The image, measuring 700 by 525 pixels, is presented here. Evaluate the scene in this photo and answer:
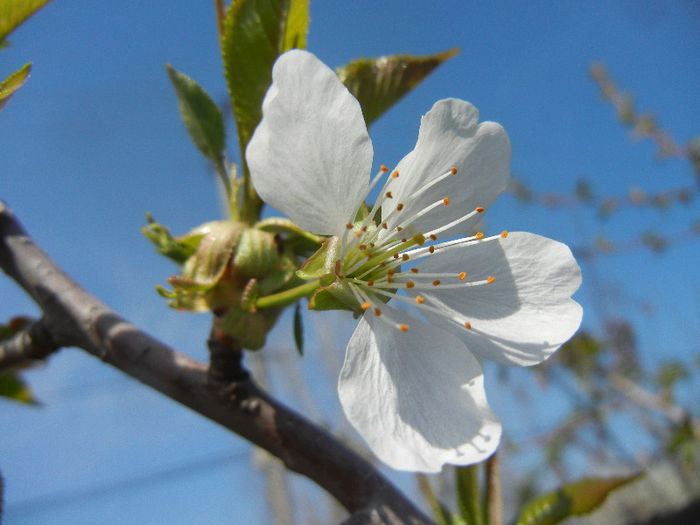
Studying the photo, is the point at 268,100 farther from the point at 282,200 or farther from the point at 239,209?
the point at 239,209

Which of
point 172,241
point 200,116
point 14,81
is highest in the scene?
point 14,81

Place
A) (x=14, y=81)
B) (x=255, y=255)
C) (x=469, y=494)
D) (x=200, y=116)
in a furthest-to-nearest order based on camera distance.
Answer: (x=469, y=494)
(x=200, y=116)
(x=255, y=255)
(x=14, y=81)

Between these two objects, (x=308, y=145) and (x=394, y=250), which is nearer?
(x=308, y=145)

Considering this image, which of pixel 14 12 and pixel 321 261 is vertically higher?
pixel 14 12

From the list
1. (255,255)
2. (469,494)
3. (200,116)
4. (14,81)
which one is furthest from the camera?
(469,494)

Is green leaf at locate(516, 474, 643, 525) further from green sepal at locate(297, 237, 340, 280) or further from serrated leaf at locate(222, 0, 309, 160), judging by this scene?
serrated leaf at locate(222, 0, 309, 160)

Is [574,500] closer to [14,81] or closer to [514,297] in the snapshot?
[514,297]

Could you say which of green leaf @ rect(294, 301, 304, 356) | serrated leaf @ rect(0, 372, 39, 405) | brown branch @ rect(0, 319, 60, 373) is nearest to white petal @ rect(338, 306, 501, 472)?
green leaf @ rect(294, 301, 304, 356)

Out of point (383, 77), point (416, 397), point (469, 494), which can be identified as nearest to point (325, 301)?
point (416, 397)

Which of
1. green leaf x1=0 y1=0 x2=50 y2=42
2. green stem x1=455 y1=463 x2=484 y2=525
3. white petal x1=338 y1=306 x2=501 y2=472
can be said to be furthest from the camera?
green stem x1=455 y1=463 x2=484 y2=525
